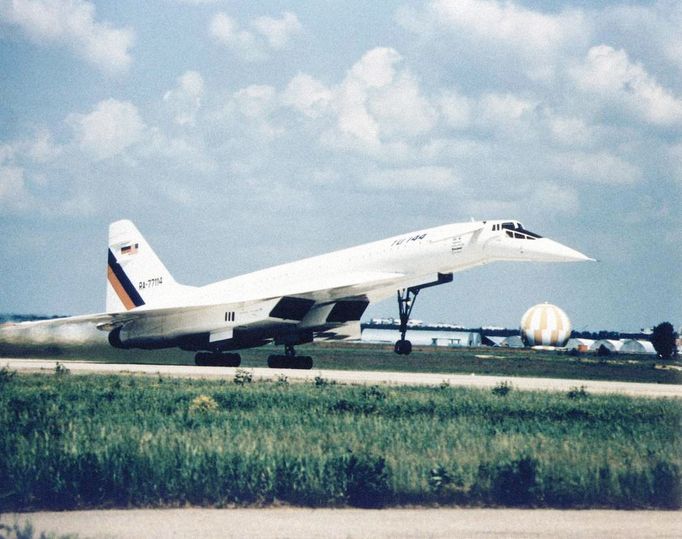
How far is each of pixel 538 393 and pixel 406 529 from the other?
12623 millimetres

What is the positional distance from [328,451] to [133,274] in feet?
75.1

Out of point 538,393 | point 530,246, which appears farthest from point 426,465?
point 530,246

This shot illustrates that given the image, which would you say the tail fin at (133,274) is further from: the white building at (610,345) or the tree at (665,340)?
the white building at (610,345)

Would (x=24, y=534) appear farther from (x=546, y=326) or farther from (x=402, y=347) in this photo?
(x=546, y=326)

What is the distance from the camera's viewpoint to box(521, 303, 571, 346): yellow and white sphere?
7144 centimetres

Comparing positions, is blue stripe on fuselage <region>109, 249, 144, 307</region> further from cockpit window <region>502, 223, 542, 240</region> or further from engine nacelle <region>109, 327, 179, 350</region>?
cockpit window <region>502, 223, 542, 240</region>

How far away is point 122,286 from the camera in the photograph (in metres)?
31.2

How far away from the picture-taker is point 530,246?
22.3 metres

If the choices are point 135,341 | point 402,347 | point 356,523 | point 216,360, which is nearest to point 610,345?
point 216,360

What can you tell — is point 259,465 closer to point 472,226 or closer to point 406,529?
point 406,529

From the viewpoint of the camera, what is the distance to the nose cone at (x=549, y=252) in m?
22.0

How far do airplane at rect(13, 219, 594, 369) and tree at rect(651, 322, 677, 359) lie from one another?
4040 cm

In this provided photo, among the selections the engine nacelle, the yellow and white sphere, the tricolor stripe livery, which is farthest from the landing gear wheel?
the yellow and white sphere

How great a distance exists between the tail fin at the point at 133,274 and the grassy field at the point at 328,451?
14.8m
